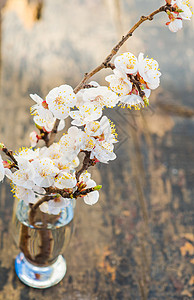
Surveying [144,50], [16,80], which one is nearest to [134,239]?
[16,80]

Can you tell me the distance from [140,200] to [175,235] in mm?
139

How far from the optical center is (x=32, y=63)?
4.97ft

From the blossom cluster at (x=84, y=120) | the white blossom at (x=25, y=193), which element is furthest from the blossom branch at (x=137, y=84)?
the white blossom at (x=25, y=193)

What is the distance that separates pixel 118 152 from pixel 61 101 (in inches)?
24.4

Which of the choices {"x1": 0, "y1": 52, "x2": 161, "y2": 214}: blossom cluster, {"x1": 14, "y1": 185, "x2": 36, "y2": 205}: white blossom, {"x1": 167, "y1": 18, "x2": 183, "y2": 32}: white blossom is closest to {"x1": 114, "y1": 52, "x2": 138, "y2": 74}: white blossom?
{"x1": 0, "y1": 52, "x2": 161, "y2": 214}: blossom cluster

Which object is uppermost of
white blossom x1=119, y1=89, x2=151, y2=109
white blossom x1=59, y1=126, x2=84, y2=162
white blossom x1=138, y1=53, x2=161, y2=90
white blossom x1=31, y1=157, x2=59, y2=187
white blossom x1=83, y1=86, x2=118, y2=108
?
white blossom x1=138, y1=53, x2=161, y2=90

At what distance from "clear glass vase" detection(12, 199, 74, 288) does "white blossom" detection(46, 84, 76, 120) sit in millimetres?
275

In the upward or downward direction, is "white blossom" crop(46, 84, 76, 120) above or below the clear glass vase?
above

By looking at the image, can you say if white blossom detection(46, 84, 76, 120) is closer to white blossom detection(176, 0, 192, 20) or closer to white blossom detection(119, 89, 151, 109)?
white blossom detection(119, 89, 151, 109)

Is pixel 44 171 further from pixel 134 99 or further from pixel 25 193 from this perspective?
pixel 134 99

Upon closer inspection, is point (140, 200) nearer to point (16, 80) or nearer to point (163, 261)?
point (163, 261)

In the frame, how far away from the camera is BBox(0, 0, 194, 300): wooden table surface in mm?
947

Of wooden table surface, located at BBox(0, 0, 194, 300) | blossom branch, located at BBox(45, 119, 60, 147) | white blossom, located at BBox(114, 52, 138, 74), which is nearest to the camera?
white blossom, located at BBox(114, 52, 138, 74)

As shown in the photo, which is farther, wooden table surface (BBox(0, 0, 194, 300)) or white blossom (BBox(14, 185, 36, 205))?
wooden table surface (BBox(0, 0, 194, 300))
